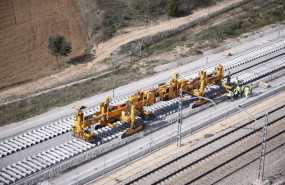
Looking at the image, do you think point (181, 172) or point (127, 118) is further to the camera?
point (127, 118)

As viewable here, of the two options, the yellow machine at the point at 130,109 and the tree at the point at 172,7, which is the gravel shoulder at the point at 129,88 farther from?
the tree at the point at 172,7

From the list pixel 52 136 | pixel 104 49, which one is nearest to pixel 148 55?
pixel 104 49

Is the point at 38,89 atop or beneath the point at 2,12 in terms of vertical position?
beneath

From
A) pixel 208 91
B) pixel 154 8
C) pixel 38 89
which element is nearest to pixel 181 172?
pixel 208 91

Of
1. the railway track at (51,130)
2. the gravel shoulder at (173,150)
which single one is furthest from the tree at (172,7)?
the gravel shoulder at (173,150)

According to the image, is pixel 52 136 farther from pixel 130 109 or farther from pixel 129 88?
pixel 129 88

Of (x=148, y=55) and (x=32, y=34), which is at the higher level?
(x=32, y=34)

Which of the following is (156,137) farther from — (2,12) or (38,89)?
(2,12)
